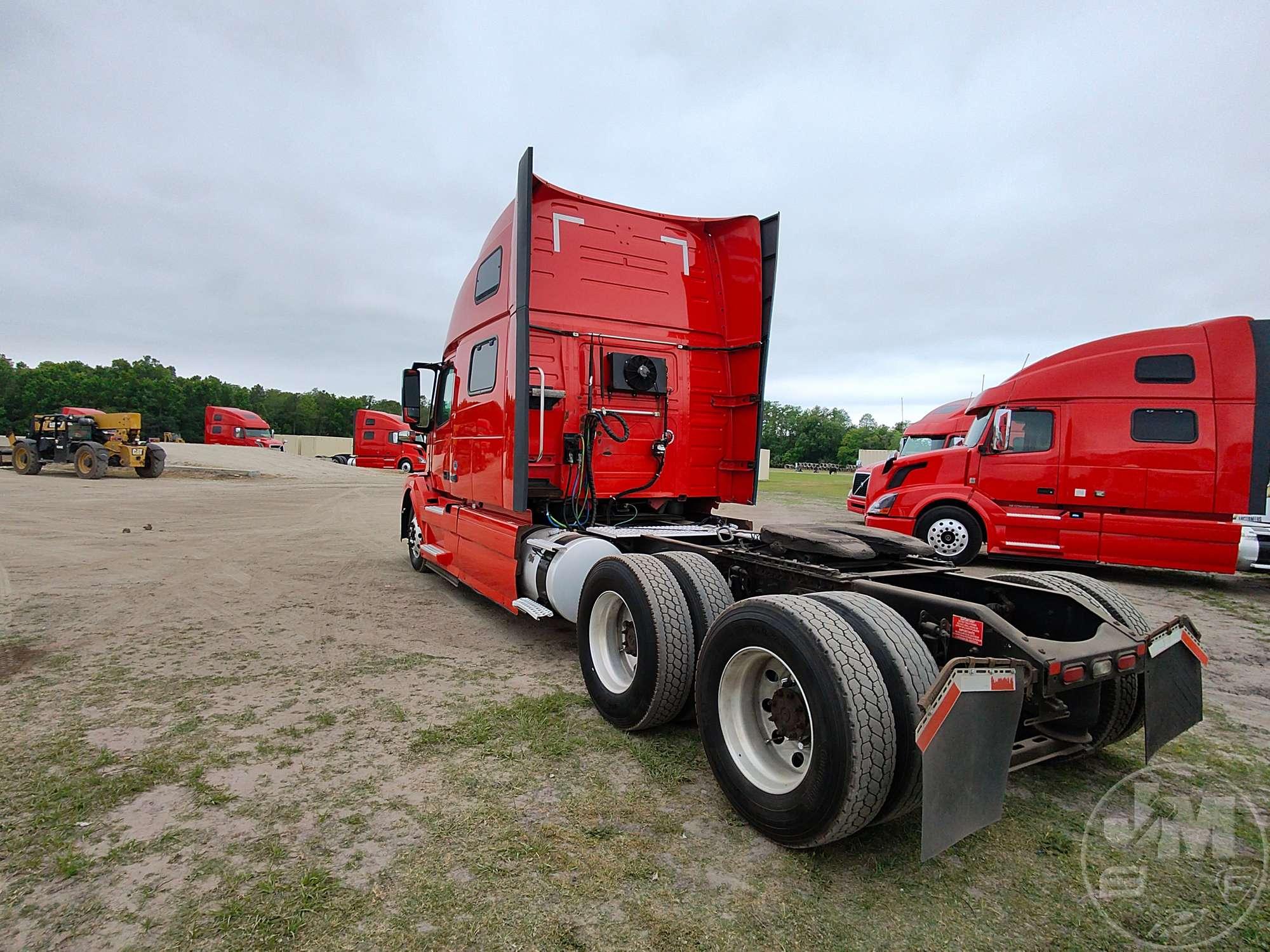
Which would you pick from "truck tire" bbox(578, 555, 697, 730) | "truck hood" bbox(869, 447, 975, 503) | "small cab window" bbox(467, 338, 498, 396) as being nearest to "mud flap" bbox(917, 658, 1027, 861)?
"truck tire" bbox(578, 555, 697, 730)

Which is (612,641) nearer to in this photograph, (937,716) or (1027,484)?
(937,716)

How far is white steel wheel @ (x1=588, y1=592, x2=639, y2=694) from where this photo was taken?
399 centimetres

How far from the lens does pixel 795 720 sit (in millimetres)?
2686

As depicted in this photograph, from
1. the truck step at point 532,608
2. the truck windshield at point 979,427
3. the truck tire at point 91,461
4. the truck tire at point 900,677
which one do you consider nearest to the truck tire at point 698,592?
the truck tire at point 900,677

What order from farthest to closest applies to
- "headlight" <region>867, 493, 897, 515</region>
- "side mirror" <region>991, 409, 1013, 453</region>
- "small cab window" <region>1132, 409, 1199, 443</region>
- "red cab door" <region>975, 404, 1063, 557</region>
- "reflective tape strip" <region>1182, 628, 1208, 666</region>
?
"headlight" <region>867, 493, 897, 515</region>, "side mirror" <region>991, 409, 1013, 453</region>, "red cab door" <region>975, 404, 1063, 557</region>, "small cab window" <region>1132, 409, 1199, 443</region>, "reflective tape strip" <region>1182, 628, 1208, 666</region>

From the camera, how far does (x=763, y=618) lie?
8.88ft

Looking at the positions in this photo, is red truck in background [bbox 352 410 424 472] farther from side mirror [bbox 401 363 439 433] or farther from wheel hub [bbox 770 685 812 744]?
wheel hub [bbox 770 685 812 744]

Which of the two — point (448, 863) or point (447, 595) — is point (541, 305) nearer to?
point (447, 595)

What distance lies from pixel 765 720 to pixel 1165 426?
8.46m

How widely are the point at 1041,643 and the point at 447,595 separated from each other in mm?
5947

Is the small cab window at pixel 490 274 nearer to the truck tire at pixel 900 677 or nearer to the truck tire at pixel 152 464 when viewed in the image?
the truck tire at pixel 900 677

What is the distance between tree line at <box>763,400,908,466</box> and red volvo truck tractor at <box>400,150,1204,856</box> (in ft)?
324

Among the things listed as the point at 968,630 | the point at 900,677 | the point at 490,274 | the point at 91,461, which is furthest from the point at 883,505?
the point at 91,461

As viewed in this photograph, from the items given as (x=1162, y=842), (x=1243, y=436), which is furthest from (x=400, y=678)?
(x=1243, y=436)
